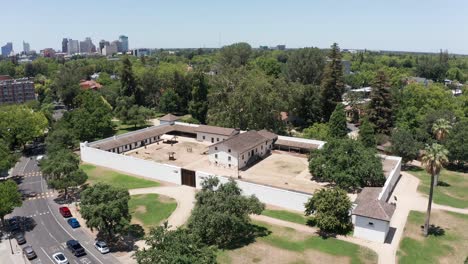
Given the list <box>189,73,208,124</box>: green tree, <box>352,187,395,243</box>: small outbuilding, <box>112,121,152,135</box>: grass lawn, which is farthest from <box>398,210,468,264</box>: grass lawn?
<box>112,121,152,135</box>: grass lawn

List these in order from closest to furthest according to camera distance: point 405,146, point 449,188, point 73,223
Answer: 1. point 73,223
2. point 449,188
3. point 405,146

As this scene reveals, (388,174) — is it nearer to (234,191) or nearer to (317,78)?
(234,191)

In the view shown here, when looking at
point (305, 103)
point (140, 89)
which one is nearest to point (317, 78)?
point (305, 103)

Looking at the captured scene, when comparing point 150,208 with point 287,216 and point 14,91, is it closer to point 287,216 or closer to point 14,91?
point 287,216

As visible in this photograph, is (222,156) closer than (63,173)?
No

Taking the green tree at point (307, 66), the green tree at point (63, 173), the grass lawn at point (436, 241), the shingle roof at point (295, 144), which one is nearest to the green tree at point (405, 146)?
the shingle roof at point (295, 144)

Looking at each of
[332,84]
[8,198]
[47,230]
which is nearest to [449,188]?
[332,84]

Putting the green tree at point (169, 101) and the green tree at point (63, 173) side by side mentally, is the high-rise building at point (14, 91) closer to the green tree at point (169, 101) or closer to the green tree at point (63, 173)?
the green tree at point (169, 101)
